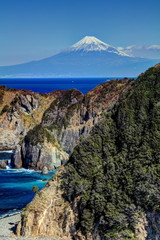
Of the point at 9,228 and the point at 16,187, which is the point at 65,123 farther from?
the point at 9,228

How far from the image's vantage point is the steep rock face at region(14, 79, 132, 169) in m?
66.0

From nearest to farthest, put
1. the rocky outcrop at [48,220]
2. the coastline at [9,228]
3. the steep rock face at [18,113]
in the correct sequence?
the coastline at [9,228], the rocky outcrop at [48,220], the steep rock face at [18,113]

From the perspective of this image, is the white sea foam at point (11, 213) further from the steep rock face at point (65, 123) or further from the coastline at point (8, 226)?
the steep rock face at point (65, 123)

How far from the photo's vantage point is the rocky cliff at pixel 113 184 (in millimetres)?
27609

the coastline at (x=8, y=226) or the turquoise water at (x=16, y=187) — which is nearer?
the coastline at (x=8, y=226)

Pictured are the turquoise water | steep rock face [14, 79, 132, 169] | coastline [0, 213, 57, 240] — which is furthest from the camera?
steep rock face [14, 79, 132, 169]

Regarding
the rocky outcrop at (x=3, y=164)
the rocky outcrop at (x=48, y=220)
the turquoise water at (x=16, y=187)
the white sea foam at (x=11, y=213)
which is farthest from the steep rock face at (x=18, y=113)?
the rocky outcrop at (x=48, y=220)

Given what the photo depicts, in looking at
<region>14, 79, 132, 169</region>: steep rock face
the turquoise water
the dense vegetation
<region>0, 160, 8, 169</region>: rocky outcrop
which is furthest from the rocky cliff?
<region>0, 160, 8, 169</region>: rocky outcrop

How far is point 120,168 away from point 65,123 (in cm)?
5272

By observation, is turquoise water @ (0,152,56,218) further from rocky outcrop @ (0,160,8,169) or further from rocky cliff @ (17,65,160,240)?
rocky cliff @ (17,65,160,240)

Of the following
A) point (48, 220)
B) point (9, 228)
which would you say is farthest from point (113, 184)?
point (9, 228)

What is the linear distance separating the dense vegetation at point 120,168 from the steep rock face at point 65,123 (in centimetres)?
3276

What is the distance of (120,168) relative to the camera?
2994 centimetres

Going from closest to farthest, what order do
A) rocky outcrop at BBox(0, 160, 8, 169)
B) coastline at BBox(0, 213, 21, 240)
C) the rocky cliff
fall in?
the rocky cliff
coastline at BBox(0, 213, 21, 240)
rocky outcrop at BBox(0, 160, 8, 169)
